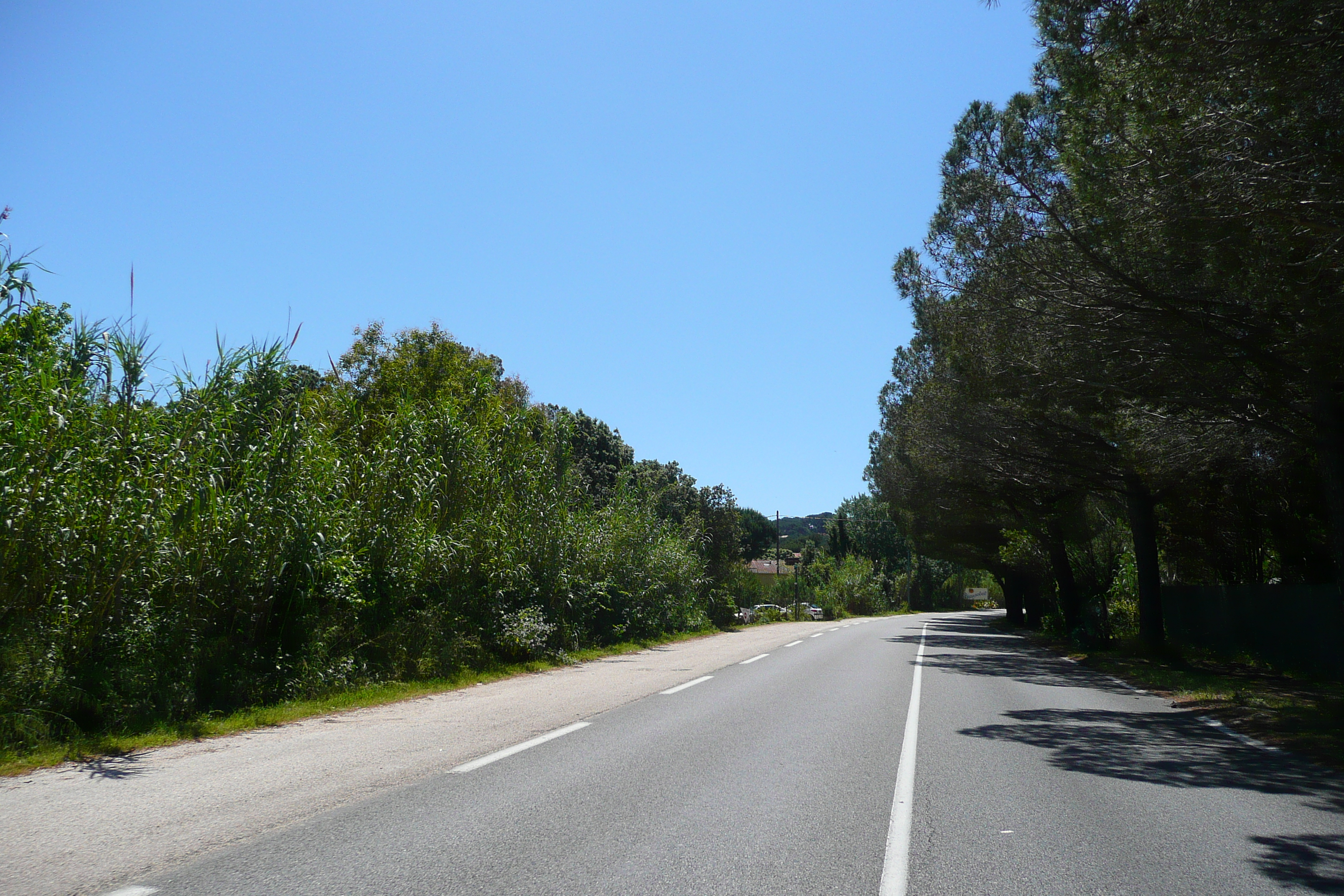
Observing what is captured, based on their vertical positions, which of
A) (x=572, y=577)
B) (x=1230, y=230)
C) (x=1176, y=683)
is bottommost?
(x=1176, y=683)

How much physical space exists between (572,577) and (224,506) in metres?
10.7

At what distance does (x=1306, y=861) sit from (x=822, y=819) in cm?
276

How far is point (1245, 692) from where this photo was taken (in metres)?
13.6

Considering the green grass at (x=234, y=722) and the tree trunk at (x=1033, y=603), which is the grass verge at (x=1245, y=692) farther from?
the tree trunk at (x=1033, y=603)

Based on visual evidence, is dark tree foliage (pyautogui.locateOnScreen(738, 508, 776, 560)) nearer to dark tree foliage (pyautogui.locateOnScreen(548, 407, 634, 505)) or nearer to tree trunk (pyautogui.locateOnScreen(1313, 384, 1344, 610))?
dark tree foliage (pyautogui.locateOnScreen(548, 407, 634, 505))

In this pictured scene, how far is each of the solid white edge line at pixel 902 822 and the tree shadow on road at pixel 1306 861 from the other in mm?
1932

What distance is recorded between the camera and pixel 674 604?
1141 inches

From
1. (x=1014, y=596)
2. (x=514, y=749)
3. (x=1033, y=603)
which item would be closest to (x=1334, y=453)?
(x=514, y=749)

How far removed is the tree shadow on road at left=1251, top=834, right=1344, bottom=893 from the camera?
453cm

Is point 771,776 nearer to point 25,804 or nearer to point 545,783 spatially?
point 545,783

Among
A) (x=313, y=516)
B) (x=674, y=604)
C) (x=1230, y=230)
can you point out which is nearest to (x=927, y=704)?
(x=1230, y=230)

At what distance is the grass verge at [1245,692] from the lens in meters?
9.43

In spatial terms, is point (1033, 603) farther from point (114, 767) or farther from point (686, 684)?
point (114, 767)

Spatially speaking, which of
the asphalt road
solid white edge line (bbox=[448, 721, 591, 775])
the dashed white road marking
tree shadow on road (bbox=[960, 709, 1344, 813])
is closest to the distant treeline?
the dashed white road marking
